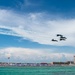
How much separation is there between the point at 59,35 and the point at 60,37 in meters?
1.90

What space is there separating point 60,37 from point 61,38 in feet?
1.33

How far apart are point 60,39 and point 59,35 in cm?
137

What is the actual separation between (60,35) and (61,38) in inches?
65.0

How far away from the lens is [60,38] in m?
A: 64.6

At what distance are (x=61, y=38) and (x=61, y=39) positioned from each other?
457 millimetres

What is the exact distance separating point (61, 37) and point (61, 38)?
0.29 meters

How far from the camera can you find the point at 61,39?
64.4 m

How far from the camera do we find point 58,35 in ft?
206

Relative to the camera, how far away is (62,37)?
64.6 m

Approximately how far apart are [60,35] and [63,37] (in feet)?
4.14

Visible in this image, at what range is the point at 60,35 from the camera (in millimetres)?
63344

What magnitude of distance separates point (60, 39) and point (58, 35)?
1.78 m

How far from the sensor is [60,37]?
64.9 metres

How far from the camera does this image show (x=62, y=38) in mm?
64562
